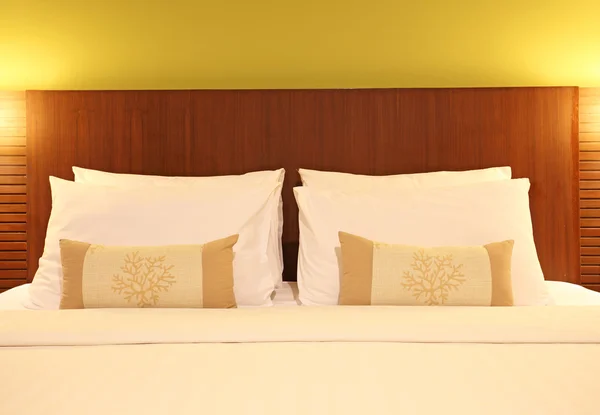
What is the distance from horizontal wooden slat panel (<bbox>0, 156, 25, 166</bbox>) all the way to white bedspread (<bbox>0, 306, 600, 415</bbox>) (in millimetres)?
1173

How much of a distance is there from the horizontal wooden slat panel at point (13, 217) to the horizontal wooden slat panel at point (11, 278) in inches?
8.9

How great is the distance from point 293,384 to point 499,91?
186 centimetres

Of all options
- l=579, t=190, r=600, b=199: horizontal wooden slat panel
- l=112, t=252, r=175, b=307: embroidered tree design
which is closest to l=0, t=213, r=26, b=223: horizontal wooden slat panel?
l=112, t=252, r=175, b=307: embroidered tree design

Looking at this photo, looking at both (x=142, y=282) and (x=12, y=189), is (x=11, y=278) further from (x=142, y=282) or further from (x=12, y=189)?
(x=142, y=282)

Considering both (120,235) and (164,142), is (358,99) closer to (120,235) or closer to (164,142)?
(164,142)

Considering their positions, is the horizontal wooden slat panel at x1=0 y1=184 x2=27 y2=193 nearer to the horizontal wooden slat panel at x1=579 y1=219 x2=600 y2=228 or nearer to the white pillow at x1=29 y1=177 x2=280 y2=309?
the white pillow at x1=29 y1=177 x2=280 y2=309

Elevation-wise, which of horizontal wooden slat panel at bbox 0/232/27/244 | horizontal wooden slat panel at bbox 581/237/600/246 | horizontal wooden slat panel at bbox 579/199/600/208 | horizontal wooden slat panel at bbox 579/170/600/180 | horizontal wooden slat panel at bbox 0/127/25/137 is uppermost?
horizontal wooden slat panel at bbox 0/127/25/137

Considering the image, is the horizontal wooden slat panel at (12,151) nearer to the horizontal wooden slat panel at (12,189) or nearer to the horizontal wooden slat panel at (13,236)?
the horizontal wooden slat panel at (12,189)

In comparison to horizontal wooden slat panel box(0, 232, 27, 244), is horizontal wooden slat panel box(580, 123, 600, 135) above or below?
above

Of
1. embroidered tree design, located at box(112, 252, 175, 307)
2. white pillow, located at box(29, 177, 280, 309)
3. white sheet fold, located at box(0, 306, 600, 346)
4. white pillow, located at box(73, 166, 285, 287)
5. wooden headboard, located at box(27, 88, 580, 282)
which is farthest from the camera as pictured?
wooden headboard, located at box(27, 88, 580, 282)

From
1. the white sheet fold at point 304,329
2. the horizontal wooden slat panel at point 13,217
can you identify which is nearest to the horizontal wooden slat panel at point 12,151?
the horizontal wooden slat panel at point 13,217

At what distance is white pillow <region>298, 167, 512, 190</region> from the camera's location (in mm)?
2262

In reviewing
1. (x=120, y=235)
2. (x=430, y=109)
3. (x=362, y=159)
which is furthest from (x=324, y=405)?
(x=430, y=109)

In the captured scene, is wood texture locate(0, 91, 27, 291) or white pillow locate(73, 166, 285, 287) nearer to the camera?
white pillow locate(73, 166, 285, 287)
